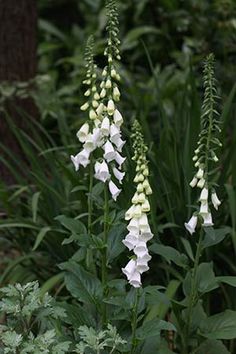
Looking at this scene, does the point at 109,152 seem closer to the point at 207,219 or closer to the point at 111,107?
the point at 111,107

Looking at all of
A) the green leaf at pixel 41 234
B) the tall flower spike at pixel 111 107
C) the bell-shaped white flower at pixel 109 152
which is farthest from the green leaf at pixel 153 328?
the green leaf at pixel 41 234

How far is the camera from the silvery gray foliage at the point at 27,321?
2607 millimetres

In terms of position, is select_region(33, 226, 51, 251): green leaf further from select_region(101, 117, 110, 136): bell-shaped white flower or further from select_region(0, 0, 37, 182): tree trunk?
select_region(0, 0, 37, 182): tree trunk

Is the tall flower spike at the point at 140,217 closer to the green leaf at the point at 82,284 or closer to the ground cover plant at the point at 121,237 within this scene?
the ground cover plant at the point at 121,237

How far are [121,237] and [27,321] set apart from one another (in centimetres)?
49

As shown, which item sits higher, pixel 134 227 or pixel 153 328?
pixel 134 227

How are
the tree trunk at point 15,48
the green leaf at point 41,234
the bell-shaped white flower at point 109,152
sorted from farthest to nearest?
1. the tree trunk at point 15,48
2. the green leaf at point 41,234
3. the bell-shaped white flower at point 109,152

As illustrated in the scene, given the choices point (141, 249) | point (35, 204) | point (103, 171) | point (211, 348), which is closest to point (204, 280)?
point (211, 348)

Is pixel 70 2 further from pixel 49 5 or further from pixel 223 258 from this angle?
pixel 223 258

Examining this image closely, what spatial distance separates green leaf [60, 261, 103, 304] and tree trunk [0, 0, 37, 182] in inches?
91.5

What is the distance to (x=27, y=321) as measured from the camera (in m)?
2.90

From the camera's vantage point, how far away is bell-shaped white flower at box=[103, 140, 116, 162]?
2.76m

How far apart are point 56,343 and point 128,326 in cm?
39

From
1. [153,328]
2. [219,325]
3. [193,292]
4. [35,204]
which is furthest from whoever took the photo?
[35,204]
